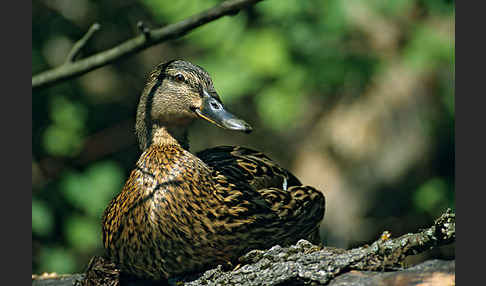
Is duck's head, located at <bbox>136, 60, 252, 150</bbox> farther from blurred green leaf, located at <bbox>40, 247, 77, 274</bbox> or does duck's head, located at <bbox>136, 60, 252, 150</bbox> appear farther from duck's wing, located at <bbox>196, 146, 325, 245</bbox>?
blurred green leaf, located at <bbox>40, 247, 77, 274</bbox>

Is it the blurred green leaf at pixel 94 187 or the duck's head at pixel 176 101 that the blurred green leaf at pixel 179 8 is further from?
the duck's head at pixel 176 101

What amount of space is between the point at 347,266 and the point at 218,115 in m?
0.91

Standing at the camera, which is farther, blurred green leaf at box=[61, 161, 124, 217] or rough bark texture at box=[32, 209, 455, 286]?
blurred green leaf at box=[61, 161, 124, 217]

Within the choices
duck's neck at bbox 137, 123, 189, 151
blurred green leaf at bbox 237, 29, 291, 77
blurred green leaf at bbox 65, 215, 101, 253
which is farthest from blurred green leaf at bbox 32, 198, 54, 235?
duck's neck at bbox 137, 123, 189, 151

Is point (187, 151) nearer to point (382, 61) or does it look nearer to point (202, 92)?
point (202, 92)

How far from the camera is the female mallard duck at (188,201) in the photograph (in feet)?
8.71

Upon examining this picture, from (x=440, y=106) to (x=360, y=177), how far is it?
1057 mm

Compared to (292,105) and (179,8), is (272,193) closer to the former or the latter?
(292,105)

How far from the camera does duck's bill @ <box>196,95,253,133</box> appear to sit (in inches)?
103

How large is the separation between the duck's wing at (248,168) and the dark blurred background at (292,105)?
158 cm

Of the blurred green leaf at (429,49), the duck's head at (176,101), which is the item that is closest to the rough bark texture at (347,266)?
the duck's head at (176,101)

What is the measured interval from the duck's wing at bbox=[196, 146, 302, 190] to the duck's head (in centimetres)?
26

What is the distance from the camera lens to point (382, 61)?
213 inches

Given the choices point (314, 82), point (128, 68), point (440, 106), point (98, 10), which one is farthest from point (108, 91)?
point (440, 106)
